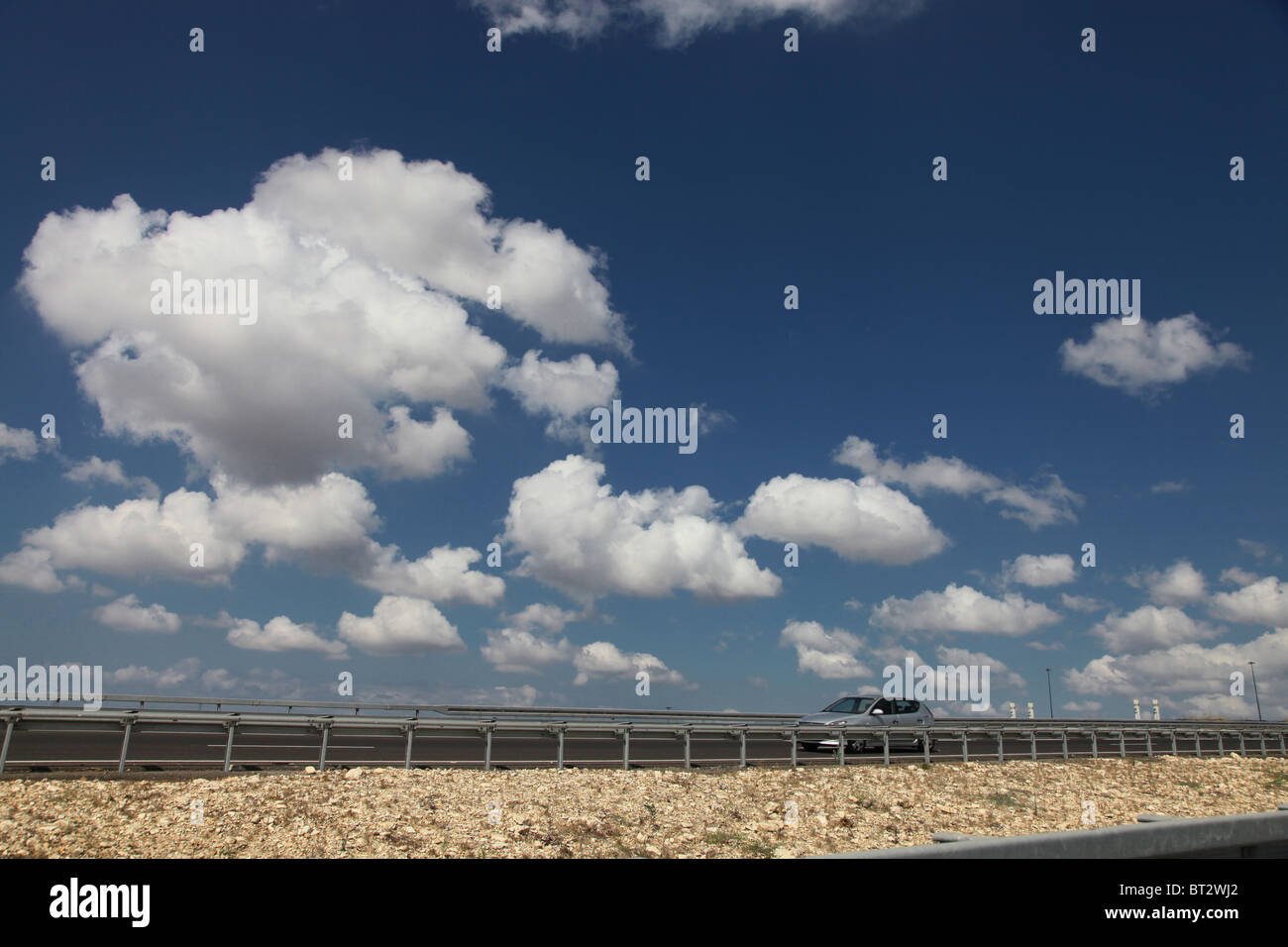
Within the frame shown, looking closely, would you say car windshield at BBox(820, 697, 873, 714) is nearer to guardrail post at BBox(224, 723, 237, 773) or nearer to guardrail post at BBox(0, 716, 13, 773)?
guardrail post at BBox(224, 723, 237, 773)

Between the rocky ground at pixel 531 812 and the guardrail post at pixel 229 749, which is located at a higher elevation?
the guardrail post at pixel 229 749

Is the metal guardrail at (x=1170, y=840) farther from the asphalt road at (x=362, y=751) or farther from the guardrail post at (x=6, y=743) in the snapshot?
the asphalt road at (x=362, y=751)

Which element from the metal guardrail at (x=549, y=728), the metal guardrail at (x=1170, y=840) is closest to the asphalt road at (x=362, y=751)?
the metal guardrail at (x=549, y=728)

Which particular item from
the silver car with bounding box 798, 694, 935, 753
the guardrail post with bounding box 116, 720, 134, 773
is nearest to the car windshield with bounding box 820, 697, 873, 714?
the silver car with bounding box 798, 694, 935, 753

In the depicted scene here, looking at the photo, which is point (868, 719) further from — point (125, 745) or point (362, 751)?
point (125, 745)

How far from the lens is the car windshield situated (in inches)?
1106

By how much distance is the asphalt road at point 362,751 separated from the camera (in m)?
17.1

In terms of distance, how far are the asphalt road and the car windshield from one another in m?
1.56

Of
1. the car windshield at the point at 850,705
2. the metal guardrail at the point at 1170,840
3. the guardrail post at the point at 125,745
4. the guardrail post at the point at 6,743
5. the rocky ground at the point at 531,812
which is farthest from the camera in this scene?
the car windshield at the point at 850,705

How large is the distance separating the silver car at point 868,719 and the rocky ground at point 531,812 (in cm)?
377

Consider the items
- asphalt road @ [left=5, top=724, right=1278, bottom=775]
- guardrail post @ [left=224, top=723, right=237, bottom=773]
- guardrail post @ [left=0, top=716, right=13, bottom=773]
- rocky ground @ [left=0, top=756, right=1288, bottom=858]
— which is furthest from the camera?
asphalt road @ [left=5, top=724, right=1278, bottom=775]
